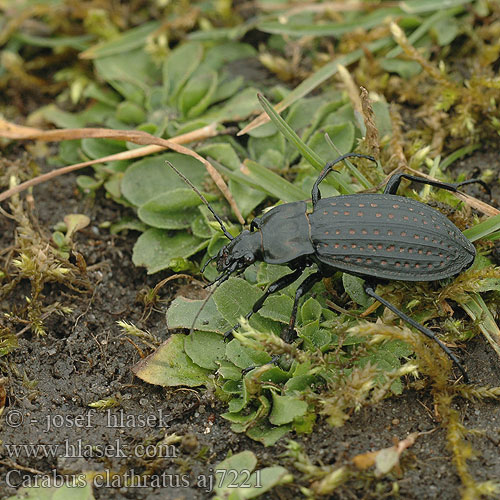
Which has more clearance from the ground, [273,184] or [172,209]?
[273,184]

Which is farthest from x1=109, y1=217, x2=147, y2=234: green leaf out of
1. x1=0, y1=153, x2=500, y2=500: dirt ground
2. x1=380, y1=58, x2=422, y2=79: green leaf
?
x1=380, y1=58, x2=422, y2=79: green leaf

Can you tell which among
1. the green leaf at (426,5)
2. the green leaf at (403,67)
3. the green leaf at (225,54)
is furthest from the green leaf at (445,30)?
the green leaf at (225,54)

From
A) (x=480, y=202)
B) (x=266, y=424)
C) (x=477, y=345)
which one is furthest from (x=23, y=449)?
→ (x=480, y=202)

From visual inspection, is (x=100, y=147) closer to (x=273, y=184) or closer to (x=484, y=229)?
(x=273, y=184)

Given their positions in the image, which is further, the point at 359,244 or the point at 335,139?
the point at 335,139

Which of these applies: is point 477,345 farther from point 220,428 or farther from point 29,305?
point 29,305

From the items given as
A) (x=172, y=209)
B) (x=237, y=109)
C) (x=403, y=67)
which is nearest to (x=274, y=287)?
(x=172, y=209)
